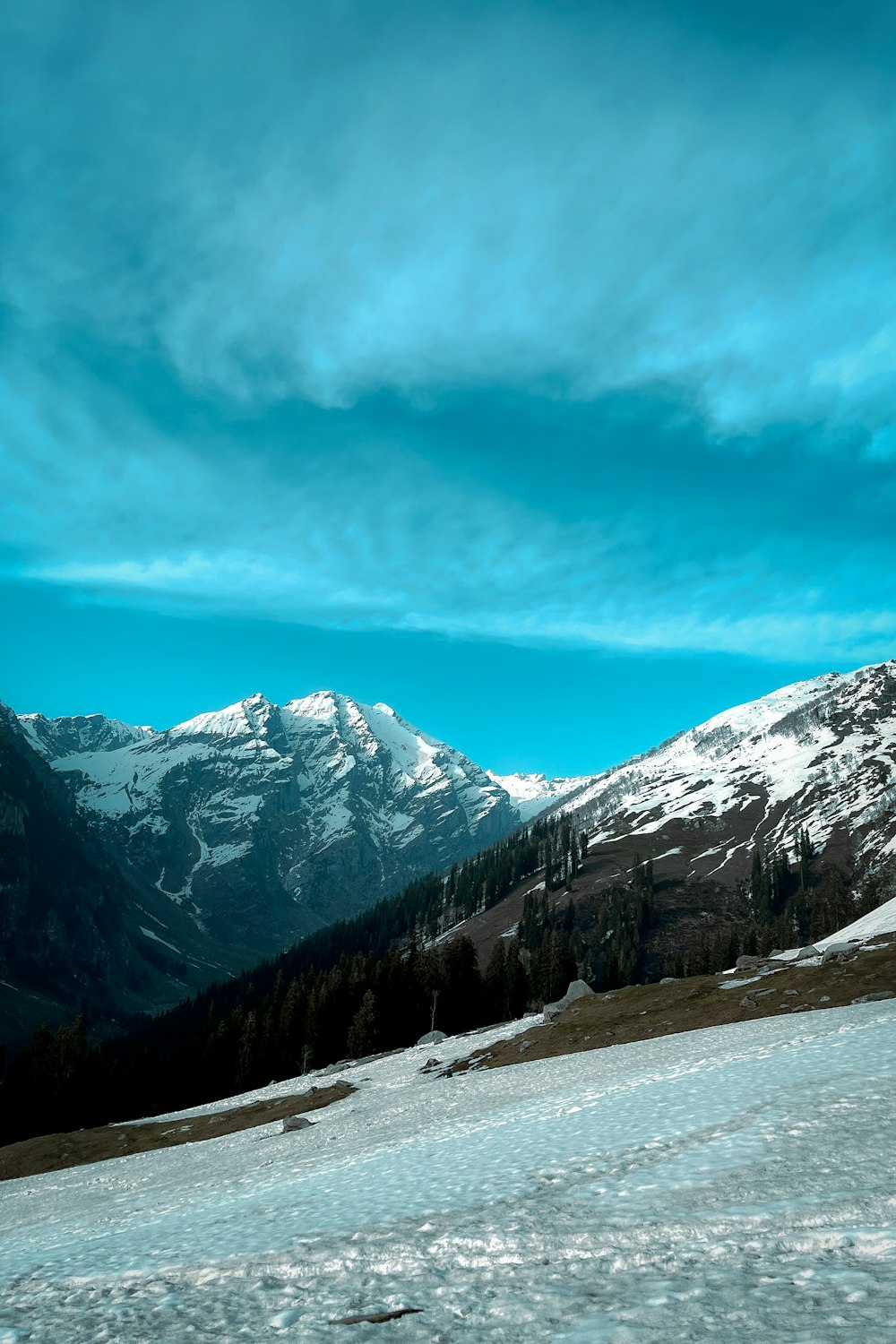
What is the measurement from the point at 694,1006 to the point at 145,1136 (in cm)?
4612

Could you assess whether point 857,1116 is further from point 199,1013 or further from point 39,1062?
point 199,1013

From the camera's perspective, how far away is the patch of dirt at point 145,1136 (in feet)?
180

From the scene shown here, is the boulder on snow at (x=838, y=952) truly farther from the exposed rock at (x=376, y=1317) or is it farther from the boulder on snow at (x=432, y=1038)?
the exposed rock at (x=376, y=1317)

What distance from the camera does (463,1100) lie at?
40156mm

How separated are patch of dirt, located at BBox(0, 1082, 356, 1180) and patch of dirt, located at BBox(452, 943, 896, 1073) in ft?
42.5

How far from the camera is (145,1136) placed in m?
59.8

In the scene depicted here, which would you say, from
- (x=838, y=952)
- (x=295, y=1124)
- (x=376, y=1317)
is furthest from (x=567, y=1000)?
(x=376, y=1317)

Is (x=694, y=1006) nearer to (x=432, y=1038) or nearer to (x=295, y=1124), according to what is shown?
(x=295, y=1124)

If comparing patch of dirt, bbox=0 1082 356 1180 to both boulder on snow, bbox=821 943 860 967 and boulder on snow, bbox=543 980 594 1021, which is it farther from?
boulder on snow, bbox=821 943 860 967

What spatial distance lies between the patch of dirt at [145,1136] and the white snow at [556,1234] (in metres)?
28.0

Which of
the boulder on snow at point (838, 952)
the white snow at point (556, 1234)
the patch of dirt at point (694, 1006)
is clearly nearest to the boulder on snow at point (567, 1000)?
the patch of dirt at point (694, 1006)

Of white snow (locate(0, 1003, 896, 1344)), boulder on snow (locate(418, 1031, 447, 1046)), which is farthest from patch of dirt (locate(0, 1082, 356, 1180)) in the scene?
white snow (locate(0, 1003, 896, 1344))

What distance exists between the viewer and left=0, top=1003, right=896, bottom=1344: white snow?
984 centimetres

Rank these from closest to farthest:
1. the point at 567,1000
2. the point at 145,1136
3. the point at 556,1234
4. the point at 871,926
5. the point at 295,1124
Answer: the point at 556,1234
the point at 295,1124
the point at 145,1136
the point at 567,1000
the point at 871,926
